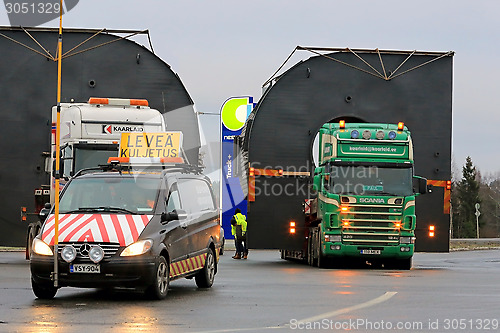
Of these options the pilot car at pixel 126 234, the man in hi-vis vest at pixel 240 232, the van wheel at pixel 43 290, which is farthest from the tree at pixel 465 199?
the van wheel at pixel 43 290

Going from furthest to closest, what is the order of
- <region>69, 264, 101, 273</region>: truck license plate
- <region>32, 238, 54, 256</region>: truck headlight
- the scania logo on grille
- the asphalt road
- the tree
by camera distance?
the tree, <region>32, 238, 54, 256</region>: truck headlight, the scania logo on grille, <region>69, 264, 101, 273</region>: truck license plate, the asphalt road

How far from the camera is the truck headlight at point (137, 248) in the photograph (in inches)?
564

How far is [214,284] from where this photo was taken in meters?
18.6

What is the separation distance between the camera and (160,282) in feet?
48.8

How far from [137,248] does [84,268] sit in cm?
79

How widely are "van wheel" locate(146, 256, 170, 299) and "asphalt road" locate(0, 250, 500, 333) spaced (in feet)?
0.58

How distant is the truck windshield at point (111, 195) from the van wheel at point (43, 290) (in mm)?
1267

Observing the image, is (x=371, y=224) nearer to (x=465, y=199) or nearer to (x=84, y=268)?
(x=84, y=268)

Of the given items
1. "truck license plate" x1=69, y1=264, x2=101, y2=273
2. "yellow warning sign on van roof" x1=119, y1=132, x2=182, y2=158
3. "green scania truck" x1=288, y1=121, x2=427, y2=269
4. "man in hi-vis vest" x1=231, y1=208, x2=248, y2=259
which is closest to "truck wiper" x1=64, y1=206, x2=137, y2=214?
"truck license plate" x1=69, y1=264, x2=101, y2=273

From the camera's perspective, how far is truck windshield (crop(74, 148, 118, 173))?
80.5 feet

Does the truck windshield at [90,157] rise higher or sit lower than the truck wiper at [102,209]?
higher

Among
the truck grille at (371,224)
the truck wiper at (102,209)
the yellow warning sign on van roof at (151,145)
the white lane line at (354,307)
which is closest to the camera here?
the white lane line at (354,307)

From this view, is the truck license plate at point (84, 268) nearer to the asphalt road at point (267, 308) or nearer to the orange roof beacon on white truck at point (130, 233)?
the orange roof beacon on white truck at point (130, 233)

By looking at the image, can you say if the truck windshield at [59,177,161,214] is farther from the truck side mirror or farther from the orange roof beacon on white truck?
the truck side mirror
